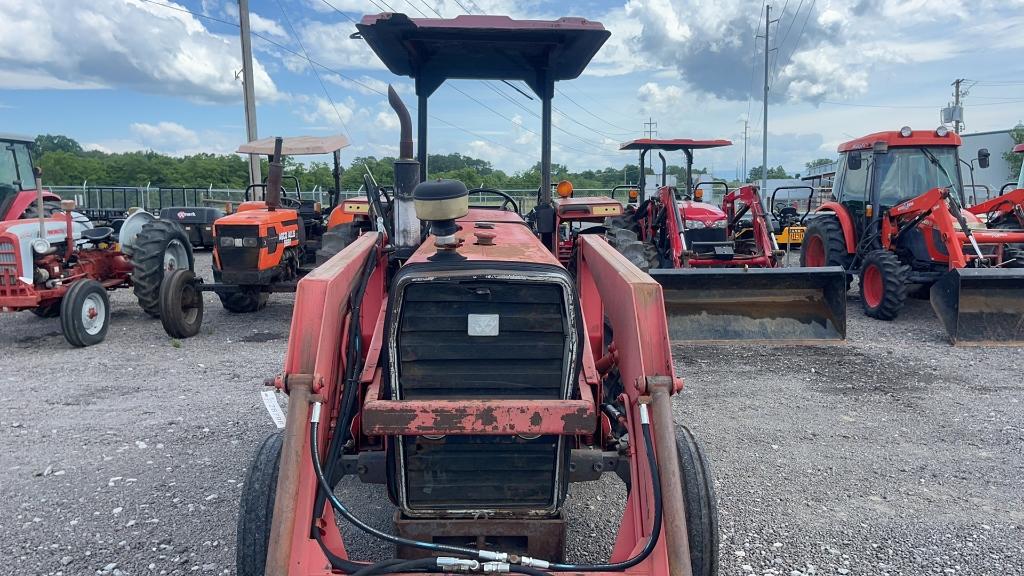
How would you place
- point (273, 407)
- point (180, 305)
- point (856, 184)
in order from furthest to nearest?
point (856, 184) < point (180, 305) < point (273, 407)

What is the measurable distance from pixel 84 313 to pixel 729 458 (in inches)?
256

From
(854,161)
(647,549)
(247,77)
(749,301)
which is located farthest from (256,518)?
(247,77)

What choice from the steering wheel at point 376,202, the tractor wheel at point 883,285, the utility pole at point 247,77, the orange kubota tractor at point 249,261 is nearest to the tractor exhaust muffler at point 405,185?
the steering wheel at point 376,202

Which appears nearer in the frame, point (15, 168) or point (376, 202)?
point (376, 202)

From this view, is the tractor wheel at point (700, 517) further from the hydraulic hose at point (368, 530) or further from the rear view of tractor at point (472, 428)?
the hydraulic hose at point (368, 530)

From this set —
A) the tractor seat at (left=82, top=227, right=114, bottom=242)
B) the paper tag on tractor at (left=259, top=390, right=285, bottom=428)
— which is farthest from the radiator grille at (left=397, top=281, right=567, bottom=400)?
the tractor seat at (left=82, top=227, right=114, bottom=242)

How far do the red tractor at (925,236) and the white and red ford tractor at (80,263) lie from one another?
822 cm

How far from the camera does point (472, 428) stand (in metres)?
2.45

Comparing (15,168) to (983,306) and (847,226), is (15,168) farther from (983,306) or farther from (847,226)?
(983,306)

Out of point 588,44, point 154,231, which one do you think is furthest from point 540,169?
point 154,231

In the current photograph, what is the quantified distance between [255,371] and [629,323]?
453cm

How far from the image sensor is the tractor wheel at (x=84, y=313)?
7.16 metres

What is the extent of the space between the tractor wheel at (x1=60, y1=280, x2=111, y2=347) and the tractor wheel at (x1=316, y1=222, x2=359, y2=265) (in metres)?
2.42

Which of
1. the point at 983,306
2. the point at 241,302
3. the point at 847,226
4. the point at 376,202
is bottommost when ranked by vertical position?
the point at 241,302
